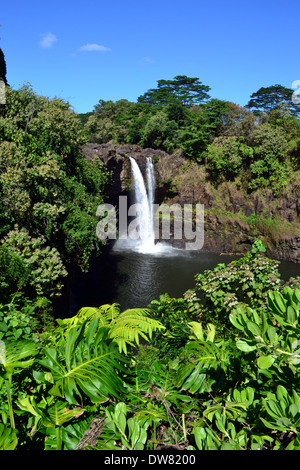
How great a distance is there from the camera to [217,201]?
76.4 ft

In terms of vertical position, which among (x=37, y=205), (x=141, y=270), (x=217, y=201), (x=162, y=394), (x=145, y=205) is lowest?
(x=141, y=270)

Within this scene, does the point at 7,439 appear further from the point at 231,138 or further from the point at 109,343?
the point at 231,138

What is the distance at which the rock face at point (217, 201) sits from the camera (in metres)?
20.5

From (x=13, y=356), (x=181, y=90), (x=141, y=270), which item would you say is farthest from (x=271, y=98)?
(x=13, y=356)

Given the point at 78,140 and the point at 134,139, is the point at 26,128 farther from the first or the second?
the point at 134,139

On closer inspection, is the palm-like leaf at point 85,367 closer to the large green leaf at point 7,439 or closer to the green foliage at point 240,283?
the large green leaf at point 7,439

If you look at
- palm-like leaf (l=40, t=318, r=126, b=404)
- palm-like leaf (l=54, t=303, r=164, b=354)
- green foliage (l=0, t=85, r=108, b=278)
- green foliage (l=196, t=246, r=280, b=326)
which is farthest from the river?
palm-like leaf (l=40, t=318, r=126, b=404)

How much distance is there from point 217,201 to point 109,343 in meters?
21.9

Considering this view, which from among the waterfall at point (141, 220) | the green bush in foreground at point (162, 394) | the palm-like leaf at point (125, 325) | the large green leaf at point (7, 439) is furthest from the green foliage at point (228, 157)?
the large green leaf at point (7, 439)

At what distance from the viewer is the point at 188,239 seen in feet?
75.7

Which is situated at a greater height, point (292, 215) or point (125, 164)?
point (125, 164)

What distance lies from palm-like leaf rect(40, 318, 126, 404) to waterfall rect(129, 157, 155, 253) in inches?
805
